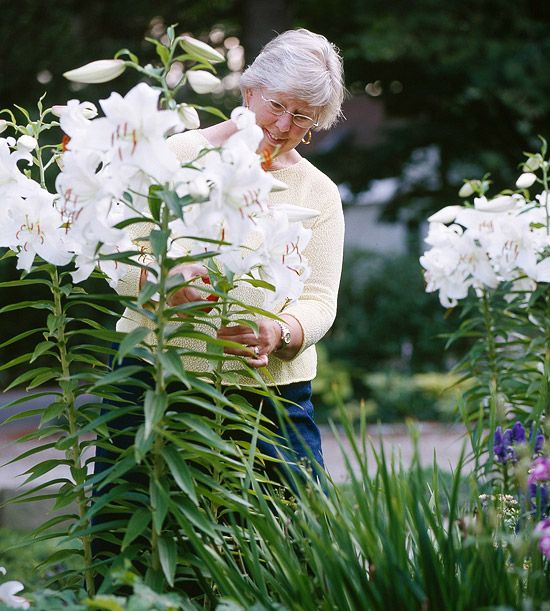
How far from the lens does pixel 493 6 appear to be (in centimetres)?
965

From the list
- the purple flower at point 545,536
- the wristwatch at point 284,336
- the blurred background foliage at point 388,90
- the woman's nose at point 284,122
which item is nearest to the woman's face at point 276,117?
the woman's nose at point 284,122

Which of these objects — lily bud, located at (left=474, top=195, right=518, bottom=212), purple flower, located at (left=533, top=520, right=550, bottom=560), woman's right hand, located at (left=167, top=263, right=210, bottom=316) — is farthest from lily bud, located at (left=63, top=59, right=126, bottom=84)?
lily bud, located at (left=474, top=195, right=518, bottom=212)

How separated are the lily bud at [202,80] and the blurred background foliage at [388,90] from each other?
6671 mm

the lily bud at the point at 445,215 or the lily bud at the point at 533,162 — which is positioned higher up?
the lily bud at the point at 533,162

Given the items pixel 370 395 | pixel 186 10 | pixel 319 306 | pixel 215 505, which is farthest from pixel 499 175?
pixel 215 505

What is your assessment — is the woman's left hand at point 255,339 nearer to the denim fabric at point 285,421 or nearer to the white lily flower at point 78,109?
the denim fabric at point 285,421

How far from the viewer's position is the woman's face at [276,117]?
280cm

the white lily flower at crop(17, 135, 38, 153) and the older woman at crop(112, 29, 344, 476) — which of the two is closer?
the white lily flower at crop(17, 135, 38, 153)

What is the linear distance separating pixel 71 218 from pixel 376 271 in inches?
331

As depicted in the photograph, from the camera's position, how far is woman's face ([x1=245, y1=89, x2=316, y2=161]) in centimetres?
280

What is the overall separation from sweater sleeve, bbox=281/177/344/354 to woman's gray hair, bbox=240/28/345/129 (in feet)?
0.93

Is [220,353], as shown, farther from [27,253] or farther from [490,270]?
[490,270]

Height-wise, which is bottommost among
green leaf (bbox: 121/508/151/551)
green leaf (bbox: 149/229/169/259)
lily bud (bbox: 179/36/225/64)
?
green leaf (bbox: 121/508/151/551)

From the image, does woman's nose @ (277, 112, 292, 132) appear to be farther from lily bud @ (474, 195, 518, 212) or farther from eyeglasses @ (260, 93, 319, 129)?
lily bud @ (474, 195, 518, 212)
